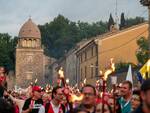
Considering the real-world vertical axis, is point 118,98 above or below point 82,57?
below

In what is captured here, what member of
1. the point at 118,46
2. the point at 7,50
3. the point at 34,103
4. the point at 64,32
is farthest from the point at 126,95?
the point at 64,32

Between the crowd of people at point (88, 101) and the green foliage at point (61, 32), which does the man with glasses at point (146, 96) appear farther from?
the green foliage at point (61, 32)

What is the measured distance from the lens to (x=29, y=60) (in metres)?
124

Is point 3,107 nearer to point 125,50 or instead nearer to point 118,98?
point 118,98

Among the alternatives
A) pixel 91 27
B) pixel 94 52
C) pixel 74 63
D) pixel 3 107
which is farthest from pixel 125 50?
pixel 91 27

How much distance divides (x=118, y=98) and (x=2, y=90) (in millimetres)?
2133

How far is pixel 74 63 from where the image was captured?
293ft

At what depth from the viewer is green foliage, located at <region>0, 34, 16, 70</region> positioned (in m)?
123

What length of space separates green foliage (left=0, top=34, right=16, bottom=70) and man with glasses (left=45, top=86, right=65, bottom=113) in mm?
111119

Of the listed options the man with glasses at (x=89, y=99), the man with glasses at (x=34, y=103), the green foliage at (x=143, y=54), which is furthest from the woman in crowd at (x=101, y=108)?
the green foliage at (x=143, y=54)

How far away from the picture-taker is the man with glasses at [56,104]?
399 inches

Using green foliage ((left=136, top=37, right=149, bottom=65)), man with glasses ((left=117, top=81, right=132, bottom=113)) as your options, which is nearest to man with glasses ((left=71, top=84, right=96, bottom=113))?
man with glasses ((left=117, top=81, right=132, bottom=113))

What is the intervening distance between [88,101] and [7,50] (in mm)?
119700

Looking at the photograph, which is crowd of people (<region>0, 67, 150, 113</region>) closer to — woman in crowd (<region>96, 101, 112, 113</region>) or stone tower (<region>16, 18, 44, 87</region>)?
woman in crowd (<region>96, 101, 112, 113</region>)
